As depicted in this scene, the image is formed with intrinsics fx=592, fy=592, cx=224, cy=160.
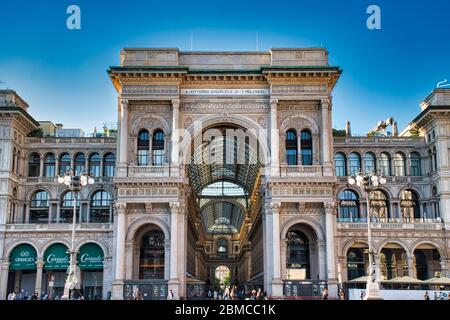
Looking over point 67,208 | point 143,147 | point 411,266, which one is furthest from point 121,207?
point 411,266

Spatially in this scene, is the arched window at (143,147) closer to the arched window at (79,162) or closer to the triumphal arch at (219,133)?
the triumphal arch at (219,133)

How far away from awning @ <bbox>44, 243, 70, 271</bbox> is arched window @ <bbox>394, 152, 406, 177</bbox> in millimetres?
36230

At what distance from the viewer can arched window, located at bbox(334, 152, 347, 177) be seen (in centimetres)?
6586

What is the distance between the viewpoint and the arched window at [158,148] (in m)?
56.0

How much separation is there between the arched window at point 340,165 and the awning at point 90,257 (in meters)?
27.0

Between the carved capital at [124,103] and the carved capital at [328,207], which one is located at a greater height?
the carved capital at [124,103]

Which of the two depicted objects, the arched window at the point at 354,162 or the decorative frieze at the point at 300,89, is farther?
the arched window at the point at 354,162

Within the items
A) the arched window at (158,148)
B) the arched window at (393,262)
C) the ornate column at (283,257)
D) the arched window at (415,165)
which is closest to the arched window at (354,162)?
the arched window at (415,165)

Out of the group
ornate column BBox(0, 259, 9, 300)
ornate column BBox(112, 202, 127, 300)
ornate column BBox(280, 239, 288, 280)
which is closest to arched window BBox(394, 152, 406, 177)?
ornate column BBox(280, 239, 288, 280)

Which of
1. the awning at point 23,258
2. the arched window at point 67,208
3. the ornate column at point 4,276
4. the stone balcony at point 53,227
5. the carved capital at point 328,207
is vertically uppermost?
the arched window at point 67,208

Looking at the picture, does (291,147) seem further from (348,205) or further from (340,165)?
(348,205)

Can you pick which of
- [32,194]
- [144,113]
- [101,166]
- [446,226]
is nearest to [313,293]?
[446,226]

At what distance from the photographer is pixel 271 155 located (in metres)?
54.6

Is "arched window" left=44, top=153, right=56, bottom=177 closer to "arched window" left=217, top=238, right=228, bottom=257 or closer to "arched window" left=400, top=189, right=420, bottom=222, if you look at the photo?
"arched window" left=400, top=189, right=420, bottom=222
